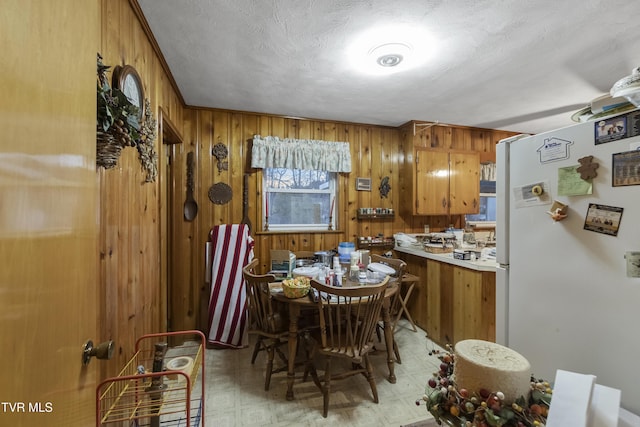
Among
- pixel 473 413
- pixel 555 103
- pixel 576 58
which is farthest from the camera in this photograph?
pixel 555 103

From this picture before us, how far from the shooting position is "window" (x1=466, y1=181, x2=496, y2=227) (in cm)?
375

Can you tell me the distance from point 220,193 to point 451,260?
2505 mm

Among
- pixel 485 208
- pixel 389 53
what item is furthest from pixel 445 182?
pixel 389 53

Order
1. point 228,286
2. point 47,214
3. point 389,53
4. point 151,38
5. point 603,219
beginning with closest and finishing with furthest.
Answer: point 47,214 → point 603,219 → point 151,38 → point 389,53 → point 228,286

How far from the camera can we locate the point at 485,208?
3.80 meters

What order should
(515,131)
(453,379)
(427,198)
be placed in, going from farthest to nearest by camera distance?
(515,131) → (427,198) → (453,379)

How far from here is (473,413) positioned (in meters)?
0.75

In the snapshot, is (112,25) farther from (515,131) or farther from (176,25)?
(515,131)

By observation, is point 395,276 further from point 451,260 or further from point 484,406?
point 484,406

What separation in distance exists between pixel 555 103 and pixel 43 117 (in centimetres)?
383

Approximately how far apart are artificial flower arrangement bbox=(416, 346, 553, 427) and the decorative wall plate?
257 cm

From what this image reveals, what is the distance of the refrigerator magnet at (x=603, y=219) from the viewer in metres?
0.82

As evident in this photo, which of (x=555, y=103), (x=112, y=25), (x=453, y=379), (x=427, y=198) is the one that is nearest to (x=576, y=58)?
(x=555, y=103)

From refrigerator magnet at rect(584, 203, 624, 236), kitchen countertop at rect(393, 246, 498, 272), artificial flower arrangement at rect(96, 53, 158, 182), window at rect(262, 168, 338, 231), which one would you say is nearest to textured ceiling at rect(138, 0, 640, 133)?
window at rect(262, 168, 338, 231)
